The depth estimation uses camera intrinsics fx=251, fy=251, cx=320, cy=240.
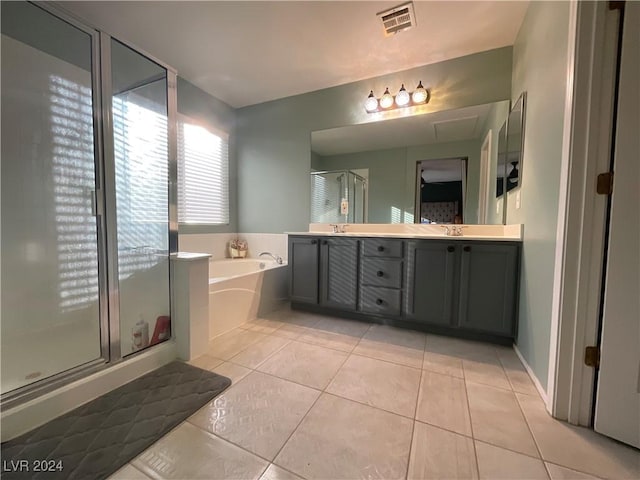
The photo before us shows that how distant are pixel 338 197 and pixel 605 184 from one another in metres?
2.09

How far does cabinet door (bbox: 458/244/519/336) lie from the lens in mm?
1793

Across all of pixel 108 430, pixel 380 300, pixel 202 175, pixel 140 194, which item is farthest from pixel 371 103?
pixel 108 430

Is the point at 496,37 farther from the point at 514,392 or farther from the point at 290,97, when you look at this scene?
the point at 514,392

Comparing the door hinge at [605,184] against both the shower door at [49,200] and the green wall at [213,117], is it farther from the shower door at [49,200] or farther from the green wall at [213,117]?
the green wall at [213,117]

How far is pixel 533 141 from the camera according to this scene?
1596mm

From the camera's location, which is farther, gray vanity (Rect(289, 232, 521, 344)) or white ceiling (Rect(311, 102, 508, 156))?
white ceiling (Rect(311, 102, 508, 156))

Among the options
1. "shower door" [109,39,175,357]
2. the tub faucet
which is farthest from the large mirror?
"shower door" [109,39,175,357]

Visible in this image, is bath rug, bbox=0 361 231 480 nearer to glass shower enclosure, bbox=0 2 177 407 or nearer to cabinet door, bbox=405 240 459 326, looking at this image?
glass shower enclosure, bbox=0 2 177 407

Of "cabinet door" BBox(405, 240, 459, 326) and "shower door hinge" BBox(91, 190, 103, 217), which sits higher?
"shower door hinge" BBox(91, 190, 103, 217)

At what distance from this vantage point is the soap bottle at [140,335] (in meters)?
1.59

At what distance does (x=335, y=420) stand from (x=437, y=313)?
125 cm

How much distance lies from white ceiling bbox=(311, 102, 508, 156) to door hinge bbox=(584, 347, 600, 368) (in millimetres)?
1866

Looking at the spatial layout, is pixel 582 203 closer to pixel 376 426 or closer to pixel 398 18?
pixel 376 426

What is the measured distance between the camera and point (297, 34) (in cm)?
206
